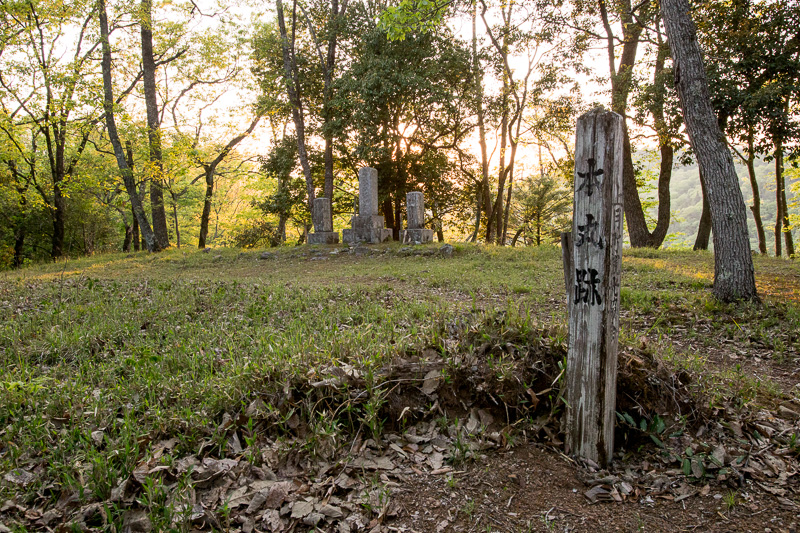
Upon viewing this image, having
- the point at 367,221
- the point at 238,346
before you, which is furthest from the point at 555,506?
A: the point at 367,221

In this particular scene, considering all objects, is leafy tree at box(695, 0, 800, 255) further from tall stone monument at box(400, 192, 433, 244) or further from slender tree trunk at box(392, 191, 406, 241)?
slender tree trunk at box(392, 191, 406, 241)

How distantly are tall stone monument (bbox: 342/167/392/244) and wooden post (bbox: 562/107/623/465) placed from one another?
1484 cm

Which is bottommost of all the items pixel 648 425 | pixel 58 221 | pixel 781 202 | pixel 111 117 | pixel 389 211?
pixel 648 425

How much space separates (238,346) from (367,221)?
13575 millimetres

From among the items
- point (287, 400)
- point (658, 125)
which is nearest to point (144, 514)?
point (287, 400)

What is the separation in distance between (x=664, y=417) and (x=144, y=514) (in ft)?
11.5

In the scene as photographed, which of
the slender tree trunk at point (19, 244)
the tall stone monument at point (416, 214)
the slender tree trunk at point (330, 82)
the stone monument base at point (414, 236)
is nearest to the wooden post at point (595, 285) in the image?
the stone monument base at point (414, 236)

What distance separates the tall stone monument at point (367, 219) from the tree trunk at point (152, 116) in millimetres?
7854

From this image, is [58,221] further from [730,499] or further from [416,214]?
[730,499]

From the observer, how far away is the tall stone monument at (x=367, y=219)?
17.7 m

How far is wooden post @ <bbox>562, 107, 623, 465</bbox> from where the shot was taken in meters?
2.79

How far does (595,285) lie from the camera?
2.84 meters

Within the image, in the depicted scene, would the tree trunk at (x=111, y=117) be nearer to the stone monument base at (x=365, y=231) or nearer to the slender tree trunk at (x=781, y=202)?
the stone monument base at (x=365, y=231)

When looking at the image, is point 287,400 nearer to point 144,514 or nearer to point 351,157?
point 144,514
